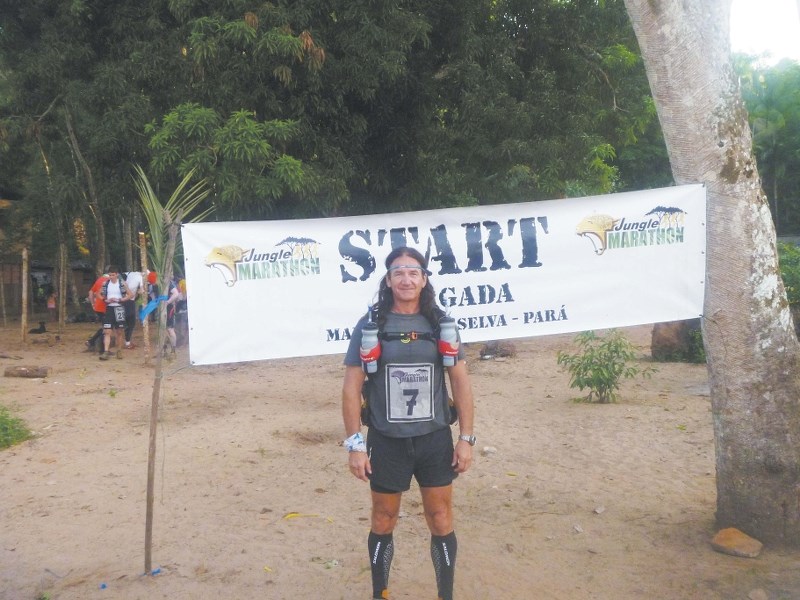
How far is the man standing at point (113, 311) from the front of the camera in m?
14.0

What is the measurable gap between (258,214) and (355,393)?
25.2ft

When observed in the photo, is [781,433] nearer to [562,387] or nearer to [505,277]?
[505,277]

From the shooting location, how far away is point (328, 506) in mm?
5723

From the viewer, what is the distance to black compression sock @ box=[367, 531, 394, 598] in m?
3.86

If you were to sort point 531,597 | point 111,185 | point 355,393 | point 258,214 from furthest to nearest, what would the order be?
point 111,185
point 258,214
point 531,597
point 355,393

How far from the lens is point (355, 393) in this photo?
3.77 meters

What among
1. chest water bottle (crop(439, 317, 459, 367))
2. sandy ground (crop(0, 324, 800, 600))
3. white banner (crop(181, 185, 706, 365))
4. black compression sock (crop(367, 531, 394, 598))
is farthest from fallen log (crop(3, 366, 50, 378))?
chest water bottle (crop(439, 317, 459, 367))

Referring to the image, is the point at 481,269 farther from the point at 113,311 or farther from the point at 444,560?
the point at 113,311

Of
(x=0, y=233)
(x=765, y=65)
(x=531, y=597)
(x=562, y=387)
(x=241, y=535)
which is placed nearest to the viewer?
(x=531, y=597)

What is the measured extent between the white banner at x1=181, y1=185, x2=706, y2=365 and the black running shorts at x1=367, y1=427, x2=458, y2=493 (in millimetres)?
984

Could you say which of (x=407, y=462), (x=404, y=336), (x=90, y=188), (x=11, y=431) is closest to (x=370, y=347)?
(x=404, y=336)

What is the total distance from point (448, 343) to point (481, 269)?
115cm

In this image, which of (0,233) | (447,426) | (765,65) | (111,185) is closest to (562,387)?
(447,426)

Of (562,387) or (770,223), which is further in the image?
(562,387)
